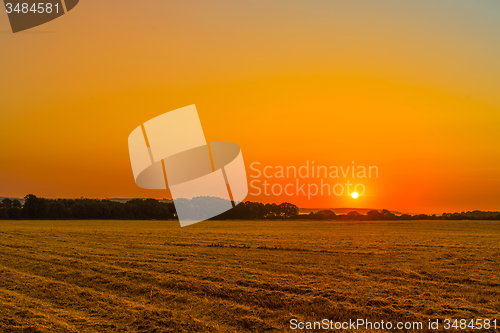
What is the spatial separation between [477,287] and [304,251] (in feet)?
34.6

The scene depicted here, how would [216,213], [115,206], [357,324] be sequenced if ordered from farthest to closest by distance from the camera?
[115,206] < [216,213] < [357,324]

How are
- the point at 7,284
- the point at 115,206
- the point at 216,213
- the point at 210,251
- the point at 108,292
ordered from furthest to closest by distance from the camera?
the point at 115,206
the point at 216,213
the point at 210,251
the point at 7,284
the point at 108,292

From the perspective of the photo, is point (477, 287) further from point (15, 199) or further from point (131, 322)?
point (15, 199)

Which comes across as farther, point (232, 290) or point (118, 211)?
point (118, 211)

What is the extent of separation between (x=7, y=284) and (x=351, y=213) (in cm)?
7323

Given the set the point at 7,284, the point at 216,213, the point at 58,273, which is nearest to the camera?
the point at 7,284

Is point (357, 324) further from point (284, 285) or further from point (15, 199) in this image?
point (15, 199)

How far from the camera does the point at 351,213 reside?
79312 millimetres

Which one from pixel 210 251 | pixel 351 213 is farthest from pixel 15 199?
pixel 210 251

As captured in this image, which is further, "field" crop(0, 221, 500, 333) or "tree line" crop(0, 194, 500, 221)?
"tree line" crop(0, 194, 500, 221)

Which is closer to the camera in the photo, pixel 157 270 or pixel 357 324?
pixel 357 324

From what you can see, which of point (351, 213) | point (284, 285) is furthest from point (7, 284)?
point (351, 213)

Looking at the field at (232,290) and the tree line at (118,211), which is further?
the tree line at (118,211)

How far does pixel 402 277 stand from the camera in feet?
43.4
